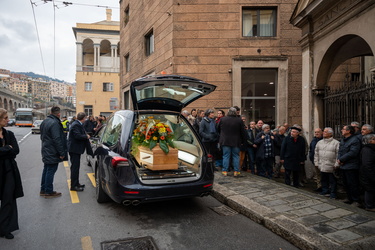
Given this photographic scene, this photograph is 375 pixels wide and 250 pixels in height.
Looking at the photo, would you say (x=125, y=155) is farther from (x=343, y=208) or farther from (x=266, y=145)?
(x=266, y=145)

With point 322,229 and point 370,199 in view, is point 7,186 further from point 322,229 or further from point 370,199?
point 370,199

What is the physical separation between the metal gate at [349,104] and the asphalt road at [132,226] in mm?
4345

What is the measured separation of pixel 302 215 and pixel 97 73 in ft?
127

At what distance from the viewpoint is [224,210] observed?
15.9ft

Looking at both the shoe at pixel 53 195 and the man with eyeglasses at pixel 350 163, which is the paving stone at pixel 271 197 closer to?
the man with eyeglasses at pixel 350 163

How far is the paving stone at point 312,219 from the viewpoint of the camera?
153 inches

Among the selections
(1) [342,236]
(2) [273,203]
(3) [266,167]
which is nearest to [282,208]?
Result: (2) [273,203]

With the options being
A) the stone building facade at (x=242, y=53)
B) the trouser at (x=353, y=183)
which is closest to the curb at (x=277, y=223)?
the trouser at (x=353, y=183)

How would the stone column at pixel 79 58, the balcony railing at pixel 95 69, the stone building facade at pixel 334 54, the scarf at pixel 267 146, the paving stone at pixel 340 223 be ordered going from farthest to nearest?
the balcony railing at pixel 95 69 → the stone column at pixel 79 58 → the scarf at pixel 267 146 → the stone building facade at pixel 334 54 → the paving stone at pixel 340 223

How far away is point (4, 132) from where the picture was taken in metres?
3.80

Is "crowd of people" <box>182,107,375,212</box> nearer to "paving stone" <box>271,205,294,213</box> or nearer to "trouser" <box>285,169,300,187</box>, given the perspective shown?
"trouser" <box>285,169,300,187</box>

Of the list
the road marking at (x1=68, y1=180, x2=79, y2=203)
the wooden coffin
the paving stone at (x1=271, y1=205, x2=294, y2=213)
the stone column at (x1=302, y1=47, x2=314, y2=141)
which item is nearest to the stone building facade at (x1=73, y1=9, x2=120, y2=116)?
the stone column at (x1=302, y1=47, x2=314, y2=141)

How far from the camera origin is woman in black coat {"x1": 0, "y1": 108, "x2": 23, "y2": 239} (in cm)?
360

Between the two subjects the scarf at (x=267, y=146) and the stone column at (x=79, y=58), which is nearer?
the scarf at (x=267, y=146)
